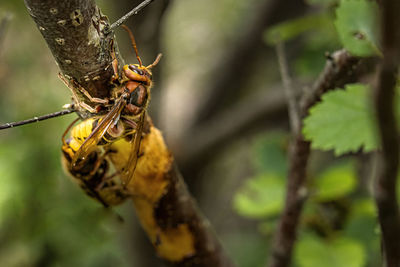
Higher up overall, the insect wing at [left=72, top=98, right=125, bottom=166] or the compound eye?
the compound eye

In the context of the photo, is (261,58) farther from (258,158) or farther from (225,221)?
(258,158)

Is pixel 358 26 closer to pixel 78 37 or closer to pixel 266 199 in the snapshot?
pixel 78 37

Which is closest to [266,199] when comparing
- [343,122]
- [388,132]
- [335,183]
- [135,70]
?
[335,183]

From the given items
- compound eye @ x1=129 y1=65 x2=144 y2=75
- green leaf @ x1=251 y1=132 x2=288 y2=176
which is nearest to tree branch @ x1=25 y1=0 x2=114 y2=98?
compound eye @ x1=129 y1=65 x2=144 y2=75

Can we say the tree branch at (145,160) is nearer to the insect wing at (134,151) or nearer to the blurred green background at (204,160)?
the insect wing at (134,151)

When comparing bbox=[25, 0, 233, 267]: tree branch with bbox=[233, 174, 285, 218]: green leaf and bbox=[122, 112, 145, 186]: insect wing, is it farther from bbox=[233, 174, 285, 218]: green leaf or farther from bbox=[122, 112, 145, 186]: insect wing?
bbox=[233, 174, 285, 218]: green leaf

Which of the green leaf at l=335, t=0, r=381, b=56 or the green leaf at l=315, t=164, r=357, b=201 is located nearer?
the green leaf at l=335, t=0, r=381, b=56
